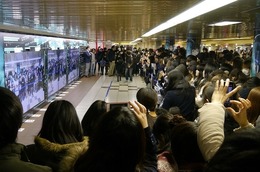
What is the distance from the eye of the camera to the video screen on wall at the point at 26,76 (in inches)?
268

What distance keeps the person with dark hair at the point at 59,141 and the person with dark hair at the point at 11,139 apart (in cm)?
49

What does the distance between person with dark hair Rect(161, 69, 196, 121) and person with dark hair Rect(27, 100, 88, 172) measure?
2.42 m

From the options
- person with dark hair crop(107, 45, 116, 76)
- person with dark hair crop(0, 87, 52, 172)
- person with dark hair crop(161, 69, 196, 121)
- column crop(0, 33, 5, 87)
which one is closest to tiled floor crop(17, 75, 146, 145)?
column crop(0, 33, 5, 87)

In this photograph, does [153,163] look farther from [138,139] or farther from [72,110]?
[72,110]

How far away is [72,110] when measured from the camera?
2393 millimetres

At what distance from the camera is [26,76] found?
8.06m

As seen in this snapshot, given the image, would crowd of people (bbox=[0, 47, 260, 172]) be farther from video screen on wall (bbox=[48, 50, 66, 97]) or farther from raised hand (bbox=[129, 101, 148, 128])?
video screen on wall (bbox=[48, 50, 66, 97])

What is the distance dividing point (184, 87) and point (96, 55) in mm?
16231

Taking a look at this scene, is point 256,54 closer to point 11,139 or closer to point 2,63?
point 2,63

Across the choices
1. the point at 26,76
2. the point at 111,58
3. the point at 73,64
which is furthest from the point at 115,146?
the point at 111,58

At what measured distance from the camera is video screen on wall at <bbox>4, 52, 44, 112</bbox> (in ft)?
22.4

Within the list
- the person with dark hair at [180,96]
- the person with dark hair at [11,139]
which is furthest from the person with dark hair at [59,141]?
the person with dark hair at [180,96]

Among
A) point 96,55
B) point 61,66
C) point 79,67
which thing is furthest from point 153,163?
point 96,55

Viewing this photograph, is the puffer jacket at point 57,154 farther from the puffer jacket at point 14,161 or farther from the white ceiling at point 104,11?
the white ceiling at point 104,11
